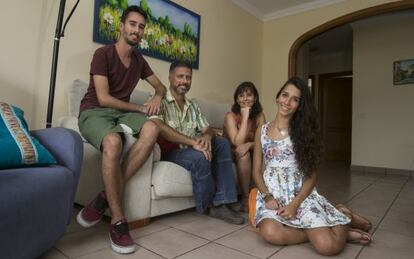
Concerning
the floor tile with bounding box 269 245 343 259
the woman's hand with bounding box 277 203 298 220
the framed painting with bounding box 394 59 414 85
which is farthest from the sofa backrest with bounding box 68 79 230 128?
the framed painting with bounding box 394 59 414 85

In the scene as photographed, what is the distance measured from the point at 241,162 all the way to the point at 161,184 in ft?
2.27

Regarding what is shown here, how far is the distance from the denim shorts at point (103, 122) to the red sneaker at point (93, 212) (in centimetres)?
27

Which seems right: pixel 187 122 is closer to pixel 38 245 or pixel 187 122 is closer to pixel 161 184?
pixel 161 184

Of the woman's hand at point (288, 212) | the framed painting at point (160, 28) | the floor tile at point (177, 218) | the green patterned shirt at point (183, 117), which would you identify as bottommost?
the floor tile at point (177, 218)

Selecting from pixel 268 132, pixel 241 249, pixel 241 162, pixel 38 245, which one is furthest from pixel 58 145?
pixel 241 162

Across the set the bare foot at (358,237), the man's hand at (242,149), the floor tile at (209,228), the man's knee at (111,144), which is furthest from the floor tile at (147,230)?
the bare foot at (358,237)

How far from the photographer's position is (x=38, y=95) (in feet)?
6.68

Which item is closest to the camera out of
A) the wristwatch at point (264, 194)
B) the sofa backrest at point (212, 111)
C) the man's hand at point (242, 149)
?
the wristwatch at point (264, 194)

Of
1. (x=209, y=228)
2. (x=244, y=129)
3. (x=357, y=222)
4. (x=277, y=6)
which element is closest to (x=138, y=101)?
(x=244, y=129)

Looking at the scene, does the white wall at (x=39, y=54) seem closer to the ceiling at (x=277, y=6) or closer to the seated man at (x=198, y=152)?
the seated man at (x=198, y=152)

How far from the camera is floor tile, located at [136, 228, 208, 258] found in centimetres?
133

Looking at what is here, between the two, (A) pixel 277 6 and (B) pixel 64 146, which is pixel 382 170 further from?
(B) pixel 64 146

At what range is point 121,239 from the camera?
1297 millimetres

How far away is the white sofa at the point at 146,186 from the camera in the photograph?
1.59m
